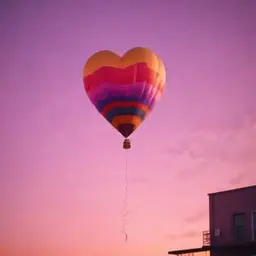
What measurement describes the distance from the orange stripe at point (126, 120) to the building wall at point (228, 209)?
46.2 feet

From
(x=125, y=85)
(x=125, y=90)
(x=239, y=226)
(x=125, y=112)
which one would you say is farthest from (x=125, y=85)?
(x=239, y=226)

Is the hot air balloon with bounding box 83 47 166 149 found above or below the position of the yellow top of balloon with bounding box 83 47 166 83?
below

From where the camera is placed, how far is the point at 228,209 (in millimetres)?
48906

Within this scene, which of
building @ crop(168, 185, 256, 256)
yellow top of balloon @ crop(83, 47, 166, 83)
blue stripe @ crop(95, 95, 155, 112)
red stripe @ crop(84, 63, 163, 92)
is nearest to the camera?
blue stripe @ crop(95, 95, 155, 112)

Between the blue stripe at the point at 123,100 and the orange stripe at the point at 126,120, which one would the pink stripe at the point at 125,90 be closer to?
the blue stripe at the point at 123,100

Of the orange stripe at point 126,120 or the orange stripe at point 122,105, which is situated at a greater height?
the orange stripe at point 122,105

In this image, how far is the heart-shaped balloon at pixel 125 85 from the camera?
37031 millimetres

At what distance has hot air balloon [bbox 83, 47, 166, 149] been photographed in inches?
1458

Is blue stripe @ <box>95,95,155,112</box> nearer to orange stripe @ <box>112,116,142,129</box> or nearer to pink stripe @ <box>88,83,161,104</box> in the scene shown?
pink stripe @ <box>88,83,161,104</box>

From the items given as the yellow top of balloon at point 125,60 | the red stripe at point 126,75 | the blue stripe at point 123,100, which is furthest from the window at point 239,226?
the red stripe at point 126,75

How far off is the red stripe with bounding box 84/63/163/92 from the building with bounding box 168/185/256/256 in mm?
15059

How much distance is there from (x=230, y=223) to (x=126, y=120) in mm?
15942

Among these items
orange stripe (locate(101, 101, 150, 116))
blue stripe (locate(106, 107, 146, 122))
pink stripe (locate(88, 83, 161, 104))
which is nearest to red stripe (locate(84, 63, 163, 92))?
pink stripe (locate(88, 83, 161, 104))

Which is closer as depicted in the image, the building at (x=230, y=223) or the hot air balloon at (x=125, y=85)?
the hot air balloon at (x=125, y=85)
